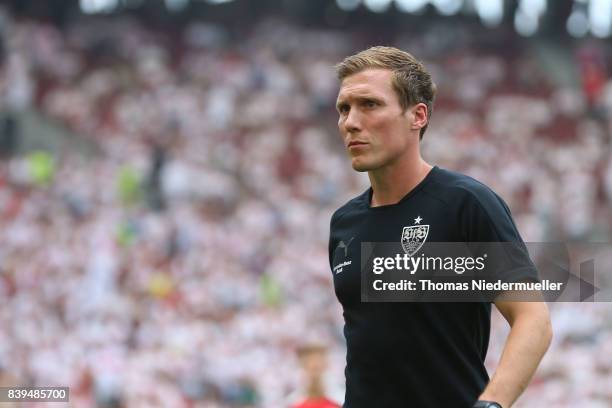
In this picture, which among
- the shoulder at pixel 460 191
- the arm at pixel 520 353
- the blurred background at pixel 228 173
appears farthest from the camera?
the blurred background at pixel 228 173

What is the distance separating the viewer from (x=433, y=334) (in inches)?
130

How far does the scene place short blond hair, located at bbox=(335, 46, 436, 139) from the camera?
3.49 meters

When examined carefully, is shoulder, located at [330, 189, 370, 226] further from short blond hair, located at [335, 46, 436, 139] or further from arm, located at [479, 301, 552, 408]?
arm, located at [479, 301, 552, 408]

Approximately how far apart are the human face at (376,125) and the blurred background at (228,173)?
12.4ft

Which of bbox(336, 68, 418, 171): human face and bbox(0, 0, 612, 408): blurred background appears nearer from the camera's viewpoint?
bbox(336, 68, 418, 171): human face

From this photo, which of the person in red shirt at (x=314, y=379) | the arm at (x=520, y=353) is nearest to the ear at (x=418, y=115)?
the arm at (x=520, y=353)

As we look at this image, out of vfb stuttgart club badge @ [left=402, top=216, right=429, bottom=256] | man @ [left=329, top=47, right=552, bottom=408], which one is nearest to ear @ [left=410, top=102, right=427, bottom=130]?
man @ [left=329, top=47, right=552, bottom=408]

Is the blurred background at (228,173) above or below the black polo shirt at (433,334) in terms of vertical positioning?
above

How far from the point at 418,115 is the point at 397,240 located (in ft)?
1.29

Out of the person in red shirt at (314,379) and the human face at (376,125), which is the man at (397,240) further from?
the person in red shirt at (314,379)

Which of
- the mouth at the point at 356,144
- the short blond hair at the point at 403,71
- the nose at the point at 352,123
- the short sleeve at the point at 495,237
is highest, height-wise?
the short blond hair at the point at 403,71

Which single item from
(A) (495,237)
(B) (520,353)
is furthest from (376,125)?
(B) (520,353)

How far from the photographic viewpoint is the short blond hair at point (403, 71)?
3.49 m

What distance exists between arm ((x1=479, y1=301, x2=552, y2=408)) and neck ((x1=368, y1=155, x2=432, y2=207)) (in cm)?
56
